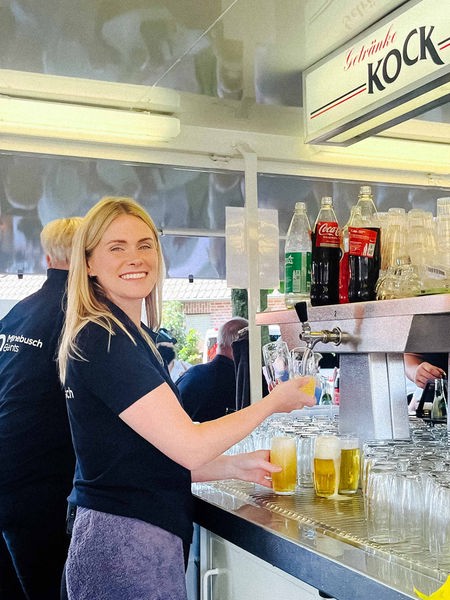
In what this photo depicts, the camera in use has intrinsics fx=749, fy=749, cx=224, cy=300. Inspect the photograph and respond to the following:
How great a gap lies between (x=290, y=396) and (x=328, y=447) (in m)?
0.26

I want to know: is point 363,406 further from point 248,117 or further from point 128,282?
point 248,117

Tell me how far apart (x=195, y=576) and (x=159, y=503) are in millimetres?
649

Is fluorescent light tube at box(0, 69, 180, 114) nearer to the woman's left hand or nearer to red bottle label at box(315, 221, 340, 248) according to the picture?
red bottle label at box(315, 221, 340, 248)

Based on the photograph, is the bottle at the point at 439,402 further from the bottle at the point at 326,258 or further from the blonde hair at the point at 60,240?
the blonde hair at the point at 60,240

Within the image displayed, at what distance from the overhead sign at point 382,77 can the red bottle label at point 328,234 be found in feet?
1.99

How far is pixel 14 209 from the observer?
459cm

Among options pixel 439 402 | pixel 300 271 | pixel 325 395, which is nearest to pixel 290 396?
pixel 300 271

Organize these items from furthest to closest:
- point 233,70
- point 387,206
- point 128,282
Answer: point 387,206, point 233,70, point 128,282

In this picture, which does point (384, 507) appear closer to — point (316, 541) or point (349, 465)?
point (316, 541)

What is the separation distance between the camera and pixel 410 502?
1.71m

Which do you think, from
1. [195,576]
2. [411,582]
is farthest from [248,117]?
[411,582]

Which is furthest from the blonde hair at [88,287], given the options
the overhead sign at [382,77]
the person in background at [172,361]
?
the person in background at [172,361]

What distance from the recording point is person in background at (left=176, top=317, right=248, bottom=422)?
15.0ft

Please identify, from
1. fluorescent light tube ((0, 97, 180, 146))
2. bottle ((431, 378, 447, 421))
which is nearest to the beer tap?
bottle ((431, 378, 447, 421))
